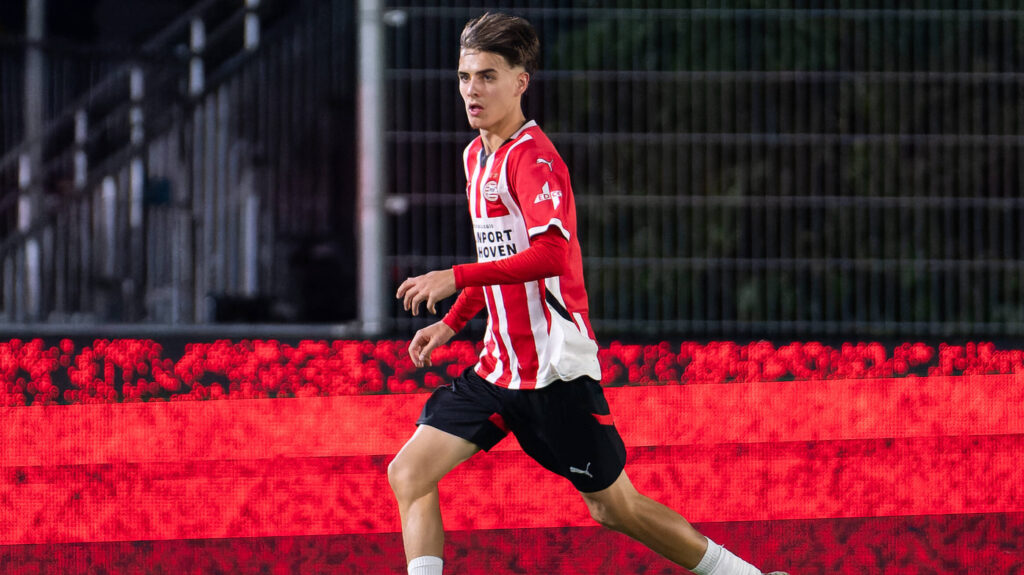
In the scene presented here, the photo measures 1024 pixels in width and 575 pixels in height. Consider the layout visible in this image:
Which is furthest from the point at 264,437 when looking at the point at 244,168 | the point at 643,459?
the point at 244,168

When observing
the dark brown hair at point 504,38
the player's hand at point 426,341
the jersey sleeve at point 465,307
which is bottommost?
the player's hand at point 426,341

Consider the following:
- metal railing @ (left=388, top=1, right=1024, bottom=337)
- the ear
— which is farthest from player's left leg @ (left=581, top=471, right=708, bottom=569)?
metal railing @ (left=388, top=1, right=1024, bottom=337)

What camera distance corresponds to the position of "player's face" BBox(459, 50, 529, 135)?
342 centimetres

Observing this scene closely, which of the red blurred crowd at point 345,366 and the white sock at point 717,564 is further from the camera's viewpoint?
the red blurred crowd at point 345,366

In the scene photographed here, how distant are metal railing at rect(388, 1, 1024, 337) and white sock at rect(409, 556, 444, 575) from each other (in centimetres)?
465

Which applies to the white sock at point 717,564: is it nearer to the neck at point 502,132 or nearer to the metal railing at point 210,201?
the neck at point 502,132

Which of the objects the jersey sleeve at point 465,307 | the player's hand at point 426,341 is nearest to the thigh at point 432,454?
the player's hand at point 426,341

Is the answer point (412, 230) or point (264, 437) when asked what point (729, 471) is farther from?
point (412, 230)

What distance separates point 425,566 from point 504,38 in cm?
118

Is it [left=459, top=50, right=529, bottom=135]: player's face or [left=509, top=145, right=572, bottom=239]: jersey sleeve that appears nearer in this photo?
[left=509, top=145, right=572, bottom=239]: jersey sleeve

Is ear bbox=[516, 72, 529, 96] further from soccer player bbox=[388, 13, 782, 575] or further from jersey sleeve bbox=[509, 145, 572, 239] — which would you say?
jersey sleeve bbox=[509, 145, 572, 239]

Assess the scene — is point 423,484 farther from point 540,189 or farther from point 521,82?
point 521,82

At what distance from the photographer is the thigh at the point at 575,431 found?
3.40 meters

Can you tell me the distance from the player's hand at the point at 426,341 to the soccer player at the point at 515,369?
6.0 inches
